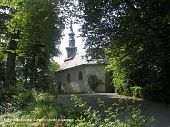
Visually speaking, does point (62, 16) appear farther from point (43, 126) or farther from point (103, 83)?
point (103, 83)

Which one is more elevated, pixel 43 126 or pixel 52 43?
pixel 52 43

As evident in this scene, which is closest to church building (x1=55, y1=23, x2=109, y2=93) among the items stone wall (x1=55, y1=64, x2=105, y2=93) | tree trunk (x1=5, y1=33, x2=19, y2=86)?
stone wall (x1=55, y1=64, x2=105, y2=93)

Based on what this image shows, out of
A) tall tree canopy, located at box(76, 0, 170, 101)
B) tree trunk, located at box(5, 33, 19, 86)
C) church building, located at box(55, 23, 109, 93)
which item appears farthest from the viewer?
church building, located at box(55, 23, 109, 93)

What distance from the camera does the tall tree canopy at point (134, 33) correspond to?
78.7 feet

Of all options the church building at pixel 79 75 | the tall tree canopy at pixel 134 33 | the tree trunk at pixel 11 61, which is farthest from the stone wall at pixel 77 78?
the tall tree canopy at pixel 134 33

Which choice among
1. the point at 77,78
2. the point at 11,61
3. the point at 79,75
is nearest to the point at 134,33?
the point at 11,61

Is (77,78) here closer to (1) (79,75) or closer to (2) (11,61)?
(1) (79,75)

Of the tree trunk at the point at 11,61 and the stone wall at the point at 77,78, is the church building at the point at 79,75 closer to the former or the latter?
the stone wall at the point at 77,78

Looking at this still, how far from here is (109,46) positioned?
2680 cm

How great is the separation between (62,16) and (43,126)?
16.7 m

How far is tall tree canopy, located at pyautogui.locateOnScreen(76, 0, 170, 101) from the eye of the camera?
944 inches

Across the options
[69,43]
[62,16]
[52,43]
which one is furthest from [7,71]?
[69,43]

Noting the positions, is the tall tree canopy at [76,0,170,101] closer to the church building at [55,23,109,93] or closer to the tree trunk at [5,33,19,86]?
the tree trunk at [5,33,19,86]

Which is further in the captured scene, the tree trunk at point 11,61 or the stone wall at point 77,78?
the stone wall at point 77,78
